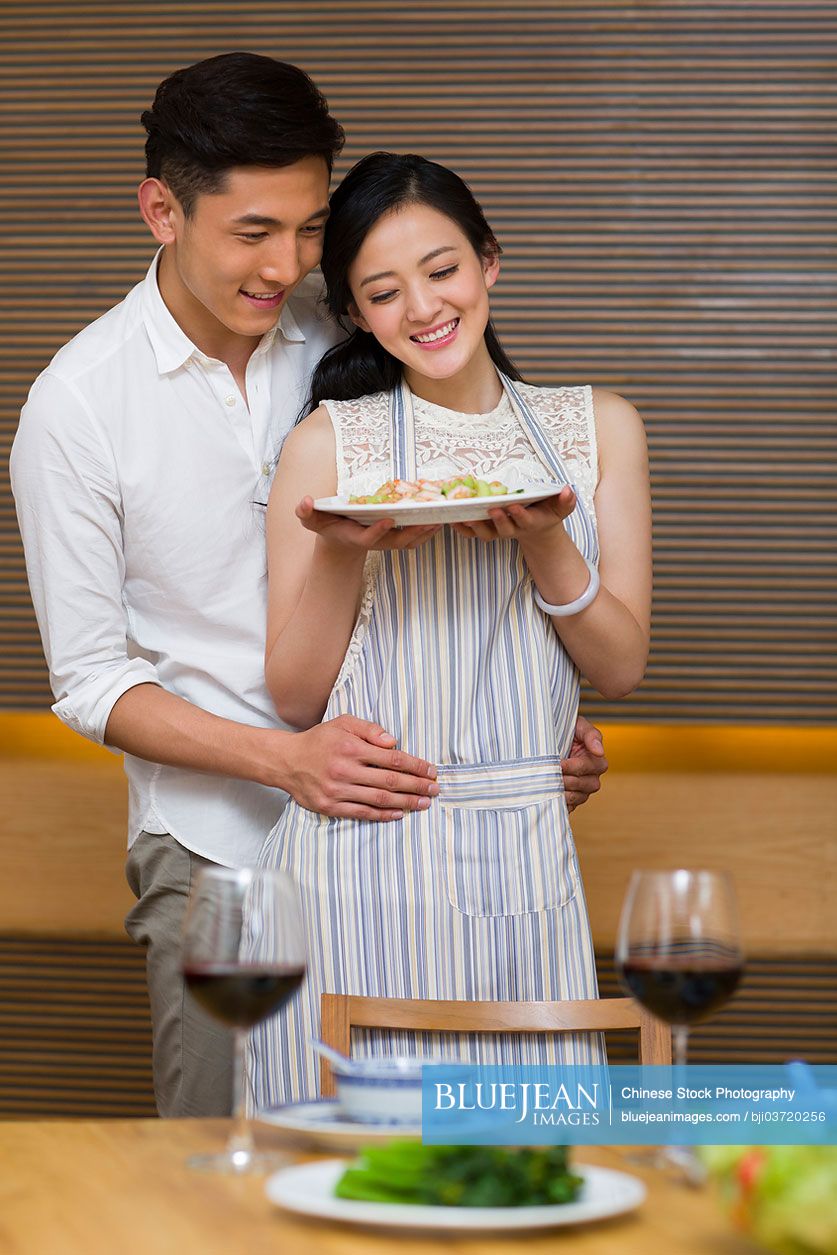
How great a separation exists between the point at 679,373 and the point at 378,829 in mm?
1756

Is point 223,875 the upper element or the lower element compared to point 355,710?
lower

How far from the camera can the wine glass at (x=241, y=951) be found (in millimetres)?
923

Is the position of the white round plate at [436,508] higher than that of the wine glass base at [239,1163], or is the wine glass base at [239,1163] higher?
the white round plate at [436,508]

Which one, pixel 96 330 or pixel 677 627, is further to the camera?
pixel 677 627

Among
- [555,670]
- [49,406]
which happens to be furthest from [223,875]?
[49,406]

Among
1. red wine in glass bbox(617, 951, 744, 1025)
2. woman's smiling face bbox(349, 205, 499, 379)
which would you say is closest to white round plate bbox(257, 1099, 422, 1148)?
red wine in glass bbox(617, 951, 744, 1025)

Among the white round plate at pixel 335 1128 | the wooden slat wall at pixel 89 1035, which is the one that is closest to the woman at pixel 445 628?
the white round plate at pixel 335 1128

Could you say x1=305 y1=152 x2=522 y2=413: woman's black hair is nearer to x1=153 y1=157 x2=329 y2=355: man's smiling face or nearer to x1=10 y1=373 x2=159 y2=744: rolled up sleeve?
x1=153 y1=157 x2=329 y2=355: man's smiling face

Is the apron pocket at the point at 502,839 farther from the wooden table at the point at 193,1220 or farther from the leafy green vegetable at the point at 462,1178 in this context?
the leafy green vegetable at the point at 462,1178

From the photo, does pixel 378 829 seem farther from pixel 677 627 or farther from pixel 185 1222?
pixel 677 627

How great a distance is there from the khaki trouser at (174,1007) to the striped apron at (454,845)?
0.64ft

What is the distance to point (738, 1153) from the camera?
31.2 inches

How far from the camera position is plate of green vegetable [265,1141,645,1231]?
818mm

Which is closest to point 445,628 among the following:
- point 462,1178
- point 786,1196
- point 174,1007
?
point 174,1007
